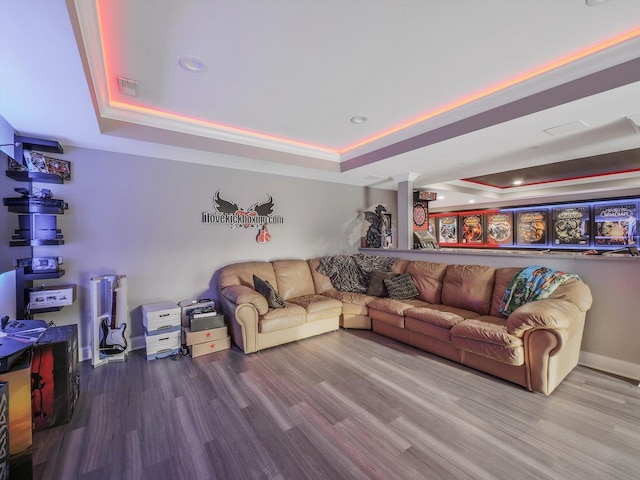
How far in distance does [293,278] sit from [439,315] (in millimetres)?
2158

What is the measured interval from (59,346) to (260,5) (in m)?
2.67

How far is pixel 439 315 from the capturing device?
2.96 m

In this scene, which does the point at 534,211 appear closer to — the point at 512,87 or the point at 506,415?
the point at 512,87

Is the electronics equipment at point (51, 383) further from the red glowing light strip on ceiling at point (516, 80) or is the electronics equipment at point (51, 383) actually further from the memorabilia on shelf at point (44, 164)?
the red glowing light strip on ceiling at point (516, 80)

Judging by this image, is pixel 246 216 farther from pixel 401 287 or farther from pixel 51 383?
pixel 51 383

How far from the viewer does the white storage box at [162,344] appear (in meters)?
2.97

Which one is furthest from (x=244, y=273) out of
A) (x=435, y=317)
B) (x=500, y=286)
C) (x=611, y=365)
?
(x=611, y=365)

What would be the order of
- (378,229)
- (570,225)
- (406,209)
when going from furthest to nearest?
(570,225)
(378,229)
(406,209)

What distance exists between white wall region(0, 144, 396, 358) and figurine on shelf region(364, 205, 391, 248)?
1.47 meters

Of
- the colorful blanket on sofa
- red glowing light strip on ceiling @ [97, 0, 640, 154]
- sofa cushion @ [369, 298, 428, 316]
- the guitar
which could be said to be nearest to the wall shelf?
red glowing light strip on ceiling @ [97, 0, 640, 154]

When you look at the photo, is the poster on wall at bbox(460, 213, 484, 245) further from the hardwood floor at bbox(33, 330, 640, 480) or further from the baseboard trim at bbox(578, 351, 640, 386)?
the hardwood floor at bbox(33, 330, 640, 480)

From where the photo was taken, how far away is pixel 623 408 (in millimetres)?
2088

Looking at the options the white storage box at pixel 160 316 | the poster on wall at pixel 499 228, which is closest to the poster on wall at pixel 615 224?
the poster on wall at pixel 499 228

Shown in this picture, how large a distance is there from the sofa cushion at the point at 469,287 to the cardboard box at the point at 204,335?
113 inches
